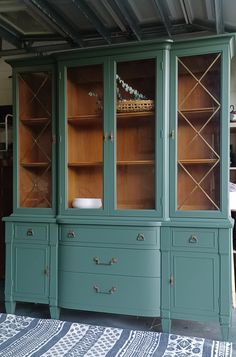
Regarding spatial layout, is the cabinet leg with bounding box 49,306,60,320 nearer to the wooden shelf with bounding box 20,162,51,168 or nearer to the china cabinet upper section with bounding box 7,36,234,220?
the china cabinet upper section with bounding box 7,36,234,220

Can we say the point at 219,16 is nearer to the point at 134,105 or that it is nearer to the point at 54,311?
the point at 134,105

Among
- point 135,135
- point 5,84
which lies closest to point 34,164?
point 135,135

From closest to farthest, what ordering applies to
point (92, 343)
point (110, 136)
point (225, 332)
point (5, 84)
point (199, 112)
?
point (92, 343) < point (225, 332) < point (199, 112) < point (110, 136) < point (5, 84)

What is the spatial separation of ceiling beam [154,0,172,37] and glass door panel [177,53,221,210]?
1.51ft

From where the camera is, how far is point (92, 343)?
5.41ft

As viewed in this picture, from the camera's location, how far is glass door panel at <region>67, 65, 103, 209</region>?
110 inches

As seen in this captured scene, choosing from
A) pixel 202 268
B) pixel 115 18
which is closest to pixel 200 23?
pixel 115 18

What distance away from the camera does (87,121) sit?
284 centimetres

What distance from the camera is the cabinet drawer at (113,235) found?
8.25 ft

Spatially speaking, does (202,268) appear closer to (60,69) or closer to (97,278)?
(97,278)

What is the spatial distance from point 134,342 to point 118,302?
37.5 inches

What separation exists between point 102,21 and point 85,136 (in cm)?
100

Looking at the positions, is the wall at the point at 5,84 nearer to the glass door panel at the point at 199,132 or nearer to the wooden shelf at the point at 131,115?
the wooden shelf at the point at 131,115


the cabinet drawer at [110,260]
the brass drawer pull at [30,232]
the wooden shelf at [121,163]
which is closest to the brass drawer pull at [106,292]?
the cabinet drawer at [110,260]
